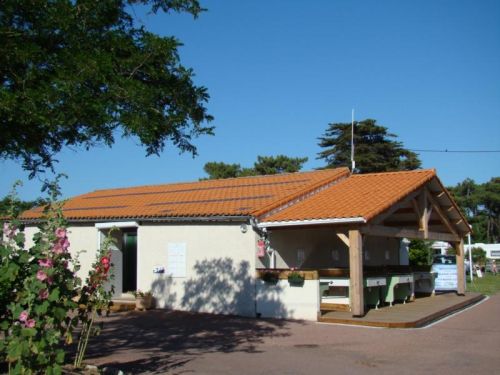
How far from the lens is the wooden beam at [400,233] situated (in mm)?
13998

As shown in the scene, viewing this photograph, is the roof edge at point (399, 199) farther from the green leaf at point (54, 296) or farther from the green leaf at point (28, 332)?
the green leaf at point (28, 332)

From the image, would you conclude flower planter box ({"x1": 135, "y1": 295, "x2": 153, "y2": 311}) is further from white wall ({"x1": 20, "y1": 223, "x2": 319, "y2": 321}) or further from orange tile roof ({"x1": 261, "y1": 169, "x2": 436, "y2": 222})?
orange tile roof ({"x1": 261, "y1": 169, "x2": 436, "y2": 222})

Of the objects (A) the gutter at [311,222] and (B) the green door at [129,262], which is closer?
(A) the gutter at [311,222]

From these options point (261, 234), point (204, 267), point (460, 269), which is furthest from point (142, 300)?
point (460, 269)

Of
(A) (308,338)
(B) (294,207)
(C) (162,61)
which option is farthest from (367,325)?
(C) (162,61)

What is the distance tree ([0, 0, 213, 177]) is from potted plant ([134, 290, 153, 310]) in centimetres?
902

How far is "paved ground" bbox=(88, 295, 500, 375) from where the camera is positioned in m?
8.30

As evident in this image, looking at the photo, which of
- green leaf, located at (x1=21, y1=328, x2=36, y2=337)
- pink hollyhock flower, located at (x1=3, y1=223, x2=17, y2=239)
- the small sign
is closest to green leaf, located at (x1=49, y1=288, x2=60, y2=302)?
green leaf, located at (x1=21, y1=328, x2=36, y2=337)

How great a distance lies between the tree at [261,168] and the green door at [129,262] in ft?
86.5

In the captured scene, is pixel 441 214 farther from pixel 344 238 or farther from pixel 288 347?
pixel 288 347

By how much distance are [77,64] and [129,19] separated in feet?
5.71

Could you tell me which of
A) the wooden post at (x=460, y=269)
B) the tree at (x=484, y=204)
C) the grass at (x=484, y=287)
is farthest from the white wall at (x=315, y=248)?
the tree at (x=484, y=204)

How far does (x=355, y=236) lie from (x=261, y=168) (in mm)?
32735

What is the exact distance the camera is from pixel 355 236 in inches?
531
